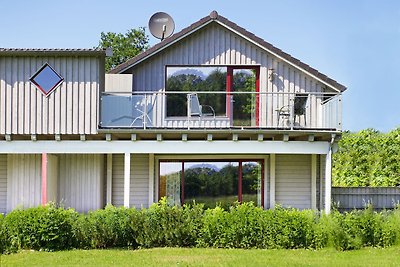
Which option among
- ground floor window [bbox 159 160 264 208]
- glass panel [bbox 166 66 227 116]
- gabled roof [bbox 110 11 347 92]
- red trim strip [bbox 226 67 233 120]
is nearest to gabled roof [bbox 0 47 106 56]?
gabled roof [bbox 110 11 347 92]

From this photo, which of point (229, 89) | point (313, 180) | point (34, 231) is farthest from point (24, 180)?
point (313, 180)

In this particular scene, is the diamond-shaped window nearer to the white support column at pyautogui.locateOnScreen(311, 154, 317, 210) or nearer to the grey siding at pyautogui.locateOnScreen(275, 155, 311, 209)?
the grey siding at pyautogui.locateOnScreen(275, 155, 311, 209)

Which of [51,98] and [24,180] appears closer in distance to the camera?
[51,98]

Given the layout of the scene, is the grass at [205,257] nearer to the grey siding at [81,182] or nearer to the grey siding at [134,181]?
the grey siding at [81,182]

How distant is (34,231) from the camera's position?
688 inches

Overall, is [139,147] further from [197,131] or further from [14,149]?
[14,149]

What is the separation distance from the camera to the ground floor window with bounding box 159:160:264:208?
22.6 meters

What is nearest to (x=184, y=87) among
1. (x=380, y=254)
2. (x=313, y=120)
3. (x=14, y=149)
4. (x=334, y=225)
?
(x=313, y=120)

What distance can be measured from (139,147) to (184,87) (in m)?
2.97

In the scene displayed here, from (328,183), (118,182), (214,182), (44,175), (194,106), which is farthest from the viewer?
(118,182)

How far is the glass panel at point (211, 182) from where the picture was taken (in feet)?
74.1

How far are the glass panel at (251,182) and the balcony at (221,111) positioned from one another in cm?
164

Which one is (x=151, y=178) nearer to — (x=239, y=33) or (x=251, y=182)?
(x=251, y=182)

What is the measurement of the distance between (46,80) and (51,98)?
592 mm
